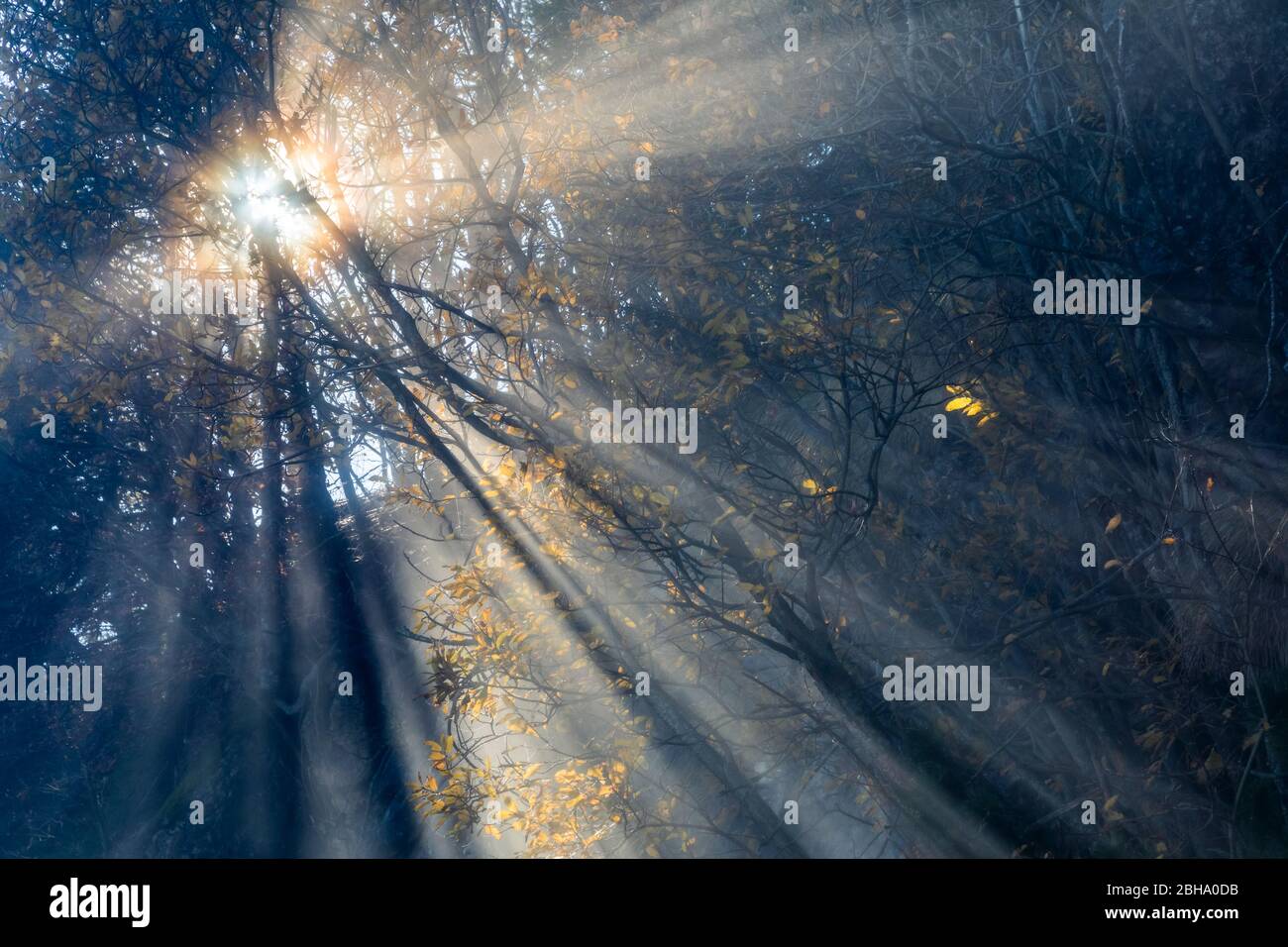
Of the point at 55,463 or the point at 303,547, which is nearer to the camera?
the point at 55,463

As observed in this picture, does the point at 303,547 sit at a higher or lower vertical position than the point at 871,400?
higher

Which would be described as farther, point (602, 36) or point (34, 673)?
point (34, 673)

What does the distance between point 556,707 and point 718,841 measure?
143 inches

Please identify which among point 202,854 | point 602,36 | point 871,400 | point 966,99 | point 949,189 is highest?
point 602,36

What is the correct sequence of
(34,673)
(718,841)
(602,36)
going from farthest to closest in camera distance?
(34,673) < (718,841) < (602,36)

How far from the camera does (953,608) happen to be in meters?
9.62

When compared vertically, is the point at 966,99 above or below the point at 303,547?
above

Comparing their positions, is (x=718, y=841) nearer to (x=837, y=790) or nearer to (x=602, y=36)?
(x=837, y=790)

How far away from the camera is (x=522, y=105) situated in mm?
9242

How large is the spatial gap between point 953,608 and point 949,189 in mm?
3994

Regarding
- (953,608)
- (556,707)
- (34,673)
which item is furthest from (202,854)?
(953,608)

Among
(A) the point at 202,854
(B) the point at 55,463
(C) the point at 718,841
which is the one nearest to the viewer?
(C) the point at 718,841

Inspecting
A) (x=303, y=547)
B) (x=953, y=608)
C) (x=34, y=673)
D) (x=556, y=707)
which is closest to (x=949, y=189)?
(x=953, y=608)
